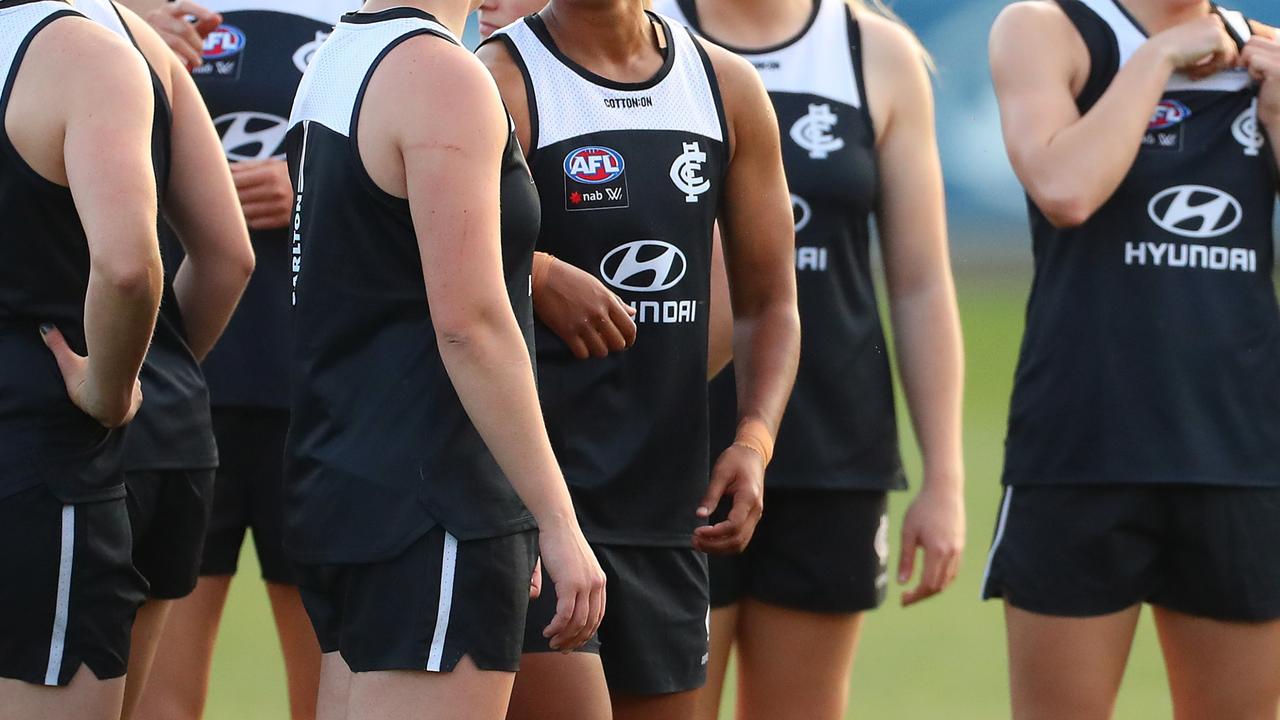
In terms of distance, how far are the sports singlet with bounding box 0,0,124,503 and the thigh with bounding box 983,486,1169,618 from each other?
173 centimetres

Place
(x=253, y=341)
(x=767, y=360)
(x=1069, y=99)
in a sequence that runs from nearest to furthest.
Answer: (x=767, y=360) < (x=1069, y=99) < (x=253, y=341)

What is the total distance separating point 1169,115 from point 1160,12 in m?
0.21

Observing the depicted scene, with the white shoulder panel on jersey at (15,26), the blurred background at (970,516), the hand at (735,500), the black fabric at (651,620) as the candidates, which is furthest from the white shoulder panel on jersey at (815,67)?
the blurred background at (970,516)

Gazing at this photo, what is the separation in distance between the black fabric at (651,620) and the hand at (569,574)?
0.44m

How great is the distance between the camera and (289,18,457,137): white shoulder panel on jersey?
2266 millimetres

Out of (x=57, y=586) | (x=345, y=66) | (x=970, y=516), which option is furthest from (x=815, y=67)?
(x=970, y=516)

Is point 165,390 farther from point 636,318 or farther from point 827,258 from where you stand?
point 827,258

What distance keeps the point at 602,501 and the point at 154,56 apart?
3.53 ft

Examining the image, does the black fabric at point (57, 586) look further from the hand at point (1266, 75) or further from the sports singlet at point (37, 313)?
the hand at point (1266, 75)

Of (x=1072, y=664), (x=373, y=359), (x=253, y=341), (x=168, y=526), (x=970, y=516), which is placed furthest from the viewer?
(x=970, y=516)

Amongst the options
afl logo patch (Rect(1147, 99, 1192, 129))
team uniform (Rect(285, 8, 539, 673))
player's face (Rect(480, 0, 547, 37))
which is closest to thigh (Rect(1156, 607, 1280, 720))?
afl logo patch (Rect(1147, 99, 1192, 129))

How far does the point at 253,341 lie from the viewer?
12.5ft

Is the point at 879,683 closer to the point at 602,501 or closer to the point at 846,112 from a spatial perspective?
the point at 846,112

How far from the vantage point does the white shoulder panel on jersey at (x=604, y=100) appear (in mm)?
2697
